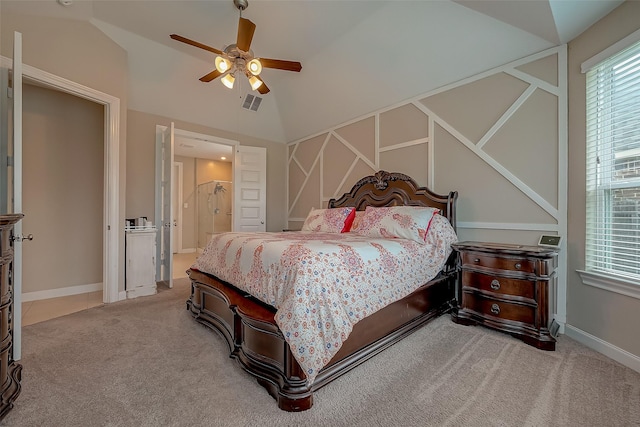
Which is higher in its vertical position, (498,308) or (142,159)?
(142,159)

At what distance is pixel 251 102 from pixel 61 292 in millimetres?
3986

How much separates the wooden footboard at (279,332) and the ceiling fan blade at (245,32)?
7.56ft

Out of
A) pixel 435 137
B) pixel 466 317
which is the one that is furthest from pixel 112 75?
pixel 466 317

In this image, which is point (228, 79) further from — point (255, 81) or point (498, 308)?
point (498, 308)

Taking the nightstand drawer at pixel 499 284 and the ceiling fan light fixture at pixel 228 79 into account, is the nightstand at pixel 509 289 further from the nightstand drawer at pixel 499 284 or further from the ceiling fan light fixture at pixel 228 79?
the ceiling fan light fixture at pixel 228 79

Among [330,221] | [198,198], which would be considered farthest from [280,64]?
[198,198]

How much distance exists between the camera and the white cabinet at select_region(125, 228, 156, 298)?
A: 11.5 feet

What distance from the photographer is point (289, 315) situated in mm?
1533

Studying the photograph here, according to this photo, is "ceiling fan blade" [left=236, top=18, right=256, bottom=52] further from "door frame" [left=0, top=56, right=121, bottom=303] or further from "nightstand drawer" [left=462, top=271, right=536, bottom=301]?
"nightstand drawer" [left=462, top=271, right=536, bottom=301]

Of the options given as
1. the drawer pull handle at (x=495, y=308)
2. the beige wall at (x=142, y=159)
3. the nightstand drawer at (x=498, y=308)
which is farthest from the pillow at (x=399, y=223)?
the beige wall at (x=142, y=159)

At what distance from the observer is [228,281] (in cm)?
236

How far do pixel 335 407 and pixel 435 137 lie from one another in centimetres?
309

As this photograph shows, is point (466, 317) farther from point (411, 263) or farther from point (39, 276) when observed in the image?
point (39, 276)

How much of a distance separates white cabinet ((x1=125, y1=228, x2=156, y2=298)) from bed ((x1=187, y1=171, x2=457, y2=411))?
1119 millimetres
